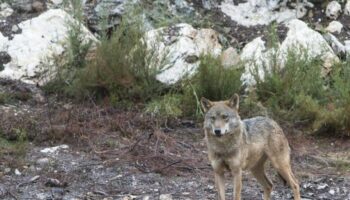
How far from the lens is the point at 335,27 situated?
11.4 meters

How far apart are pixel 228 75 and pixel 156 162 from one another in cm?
208

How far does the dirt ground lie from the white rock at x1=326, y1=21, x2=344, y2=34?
2.52 m

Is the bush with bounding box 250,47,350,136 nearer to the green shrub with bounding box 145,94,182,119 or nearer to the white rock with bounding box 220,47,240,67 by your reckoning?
the white rock with bounding box 220,47,240,67

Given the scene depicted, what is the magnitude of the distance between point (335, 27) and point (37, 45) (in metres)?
4.50

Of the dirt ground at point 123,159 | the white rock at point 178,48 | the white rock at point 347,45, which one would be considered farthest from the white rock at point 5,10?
the white rock at point 347,45

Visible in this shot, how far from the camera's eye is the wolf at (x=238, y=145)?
6.72 meters

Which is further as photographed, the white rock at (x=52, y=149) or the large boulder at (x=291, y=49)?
the large boulder at (x=291, y=49)

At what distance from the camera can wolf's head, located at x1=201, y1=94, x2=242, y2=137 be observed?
262 inches

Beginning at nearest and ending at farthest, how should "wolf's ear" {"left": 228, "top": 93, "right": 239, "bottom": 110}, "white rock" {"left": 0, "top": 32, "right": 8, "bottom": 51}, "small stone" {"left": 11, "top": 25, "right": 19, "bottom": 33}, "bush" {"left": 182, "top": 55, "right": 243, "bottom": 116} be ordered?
"wolf's ear" {"left": 228, "top": 93, "right": 239, "bottom": 110} < "bush" {"left": 182, "top": 55, "right": 243, "bottom": 116} < "white rock" {"left": 0, "top": 32, "right": 8, "bottom": 51} < "small stone" {"left": 11, "top": 25, "right": 19, "bottom": 33}

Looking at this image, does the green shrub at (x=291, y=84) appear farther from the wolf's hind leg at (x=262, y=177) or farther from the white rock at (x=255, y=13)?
the wolf's hind leg at (x=262, y=177)

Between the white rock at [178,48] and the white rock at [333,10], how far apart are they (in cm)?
190

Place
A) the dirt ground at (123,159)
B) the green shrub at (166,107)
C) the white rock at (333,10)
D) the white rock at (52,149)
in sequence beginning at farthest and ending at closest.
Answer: the white rock at (333,10), the green shrub at (166,107), the white rock at (52,149), the dirt ground at (123,159)

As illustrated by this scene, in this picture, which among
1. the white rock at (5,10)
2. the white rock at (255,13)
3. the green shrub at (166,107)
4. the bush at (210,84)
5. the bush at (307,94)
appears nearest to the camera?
the bush at (307,94)

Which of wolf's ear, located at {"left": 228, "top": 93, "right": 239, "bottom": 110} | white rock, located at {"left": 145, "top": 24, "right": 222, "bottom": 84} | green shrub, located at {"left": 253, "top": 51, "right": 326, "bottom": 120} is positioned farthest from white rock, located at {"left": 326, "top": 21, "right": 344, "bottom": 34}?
wolf's ear, located at {"left": 228, "top": 93, "right": 239, "bottom": 110}
